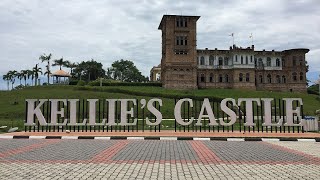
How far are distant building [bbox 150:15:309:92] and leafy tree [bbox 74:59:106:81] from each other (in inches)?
1120

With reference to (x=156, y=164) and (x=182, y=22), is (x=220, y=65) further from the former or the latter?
(x=156, y=164)

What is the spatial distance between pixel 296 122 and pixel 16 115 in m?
30.4

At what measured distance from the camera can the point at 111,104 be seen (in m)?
20.3

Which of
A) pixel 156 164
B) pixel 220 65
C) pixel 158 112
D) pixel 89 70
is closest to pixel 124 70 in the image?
pixel 89 70

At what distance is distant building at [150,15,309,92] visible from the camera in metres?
72.8

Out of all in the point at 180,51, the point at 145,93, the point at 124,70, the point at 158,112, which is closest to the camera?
the point at 158,112

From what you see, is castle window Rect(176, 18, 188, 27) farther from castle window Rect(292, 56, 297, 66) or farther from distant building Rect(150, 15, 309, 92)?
castle window Rect(292, 56, 297, 66)

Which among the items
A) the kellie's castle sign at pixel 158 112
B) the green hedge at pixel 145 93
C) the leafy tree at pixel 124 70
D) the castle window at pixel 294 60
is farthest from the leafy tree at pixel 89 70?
the kellie's castle sign at pixel 158 112

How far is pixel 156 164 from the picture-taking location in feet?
29.7

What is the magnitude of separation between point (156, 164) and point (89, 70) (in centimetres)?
9359

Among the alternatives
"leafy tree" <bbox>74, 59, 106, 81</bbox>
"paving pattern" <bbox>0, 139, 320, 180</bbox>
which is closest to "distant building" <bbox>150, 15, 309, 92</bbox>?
"leafy tree" <bbox>74, 59, 106, 81</bbox>

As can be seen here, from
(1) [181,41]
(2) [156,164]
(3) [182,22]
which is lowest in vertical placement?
(2) [156,164]

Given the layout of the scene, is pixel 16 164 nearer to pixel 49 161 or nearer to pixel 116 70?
pixel 49 161

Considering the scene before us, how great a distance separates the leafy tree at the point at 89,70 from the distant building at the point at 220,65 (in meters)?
28.5
